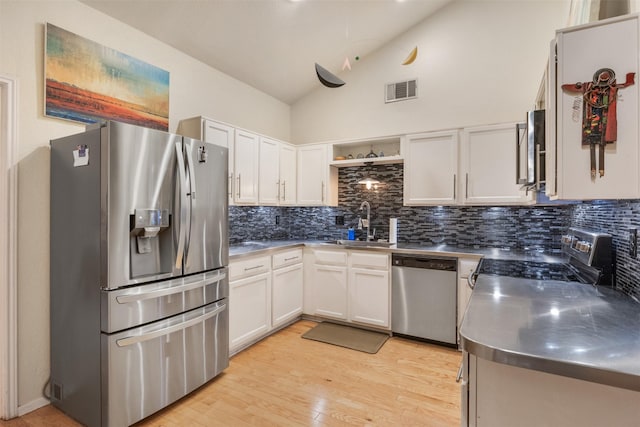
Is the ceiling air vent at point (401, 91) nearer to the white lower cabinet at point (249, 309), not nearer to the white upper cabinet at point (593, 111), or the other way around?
the white lower cabinet at point (249, 309)

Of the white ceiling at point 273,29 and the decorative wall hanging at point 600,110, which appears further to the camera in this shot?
the white ceiling at point 273,29

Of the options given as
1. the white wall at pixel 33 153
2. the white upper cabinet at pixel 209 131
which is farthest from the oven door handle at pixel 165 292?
the white upper cabinet at pixel 209 131

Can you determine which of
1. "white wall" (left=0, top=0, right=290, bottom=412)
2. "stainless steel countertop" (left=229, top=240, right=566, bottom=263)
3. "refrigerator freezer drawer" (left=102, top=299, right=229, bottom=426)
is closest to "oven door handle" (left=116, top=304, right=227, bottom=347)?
→ "refrigerator freezer drawer" (left=102, top=299, right=229, bottom=426)

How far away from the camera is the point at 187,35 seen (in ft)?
9.72

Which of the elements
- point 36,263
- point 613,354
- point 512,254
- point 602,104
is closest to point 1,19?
point 36,263

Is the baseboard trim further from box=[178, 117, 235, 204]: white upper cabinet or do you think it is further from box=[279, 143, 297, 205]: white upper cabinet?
box=[279, 143, 297, 205]: white upper cabinet

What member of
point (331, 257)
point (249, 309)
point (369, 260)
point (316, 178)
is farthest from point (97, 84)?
point (369, 260)

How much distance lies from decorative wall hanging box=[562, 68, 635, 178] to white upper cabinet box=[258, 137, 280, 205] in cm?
292

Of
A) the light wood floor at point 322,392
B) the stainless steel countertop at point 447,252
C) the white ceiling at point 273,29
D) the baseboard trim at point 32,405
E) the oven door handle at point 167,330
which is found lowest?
the light wood floor at point 322,392

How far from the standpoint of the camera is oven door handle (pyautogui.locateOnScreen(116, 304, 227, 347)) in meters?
1.90

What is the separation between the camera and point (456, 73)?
359 cm

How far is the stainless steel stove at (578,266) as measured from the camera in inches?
60.8

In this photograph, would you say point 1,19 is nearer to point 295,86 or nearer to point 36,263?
point 36,263

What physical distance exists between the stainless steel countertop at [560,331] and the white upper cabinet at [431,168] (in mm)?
1995
